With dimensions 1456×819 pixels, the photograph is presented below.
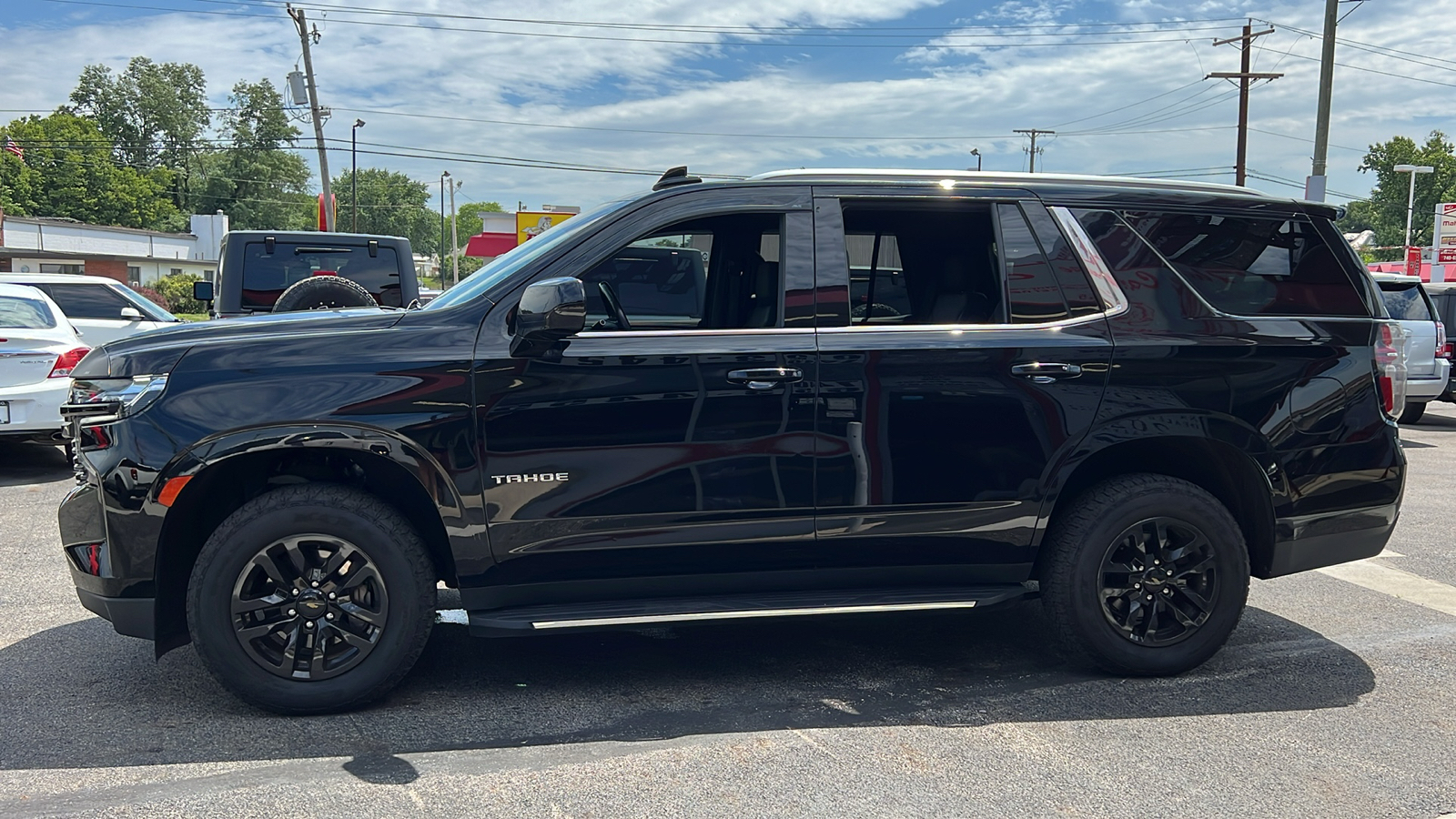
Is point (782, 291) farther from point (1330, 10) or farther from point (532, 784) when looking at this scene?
point (1330, 10)

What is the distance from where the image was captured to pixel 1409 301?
1311cm

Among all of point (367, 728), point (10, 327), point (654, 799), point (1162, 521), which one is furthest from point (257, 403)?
point (10, 327)

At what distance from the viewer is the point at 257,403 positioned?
3641 mm

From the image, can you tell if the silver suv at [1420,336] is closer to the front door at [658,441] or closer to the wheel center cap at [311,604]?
the front door at [658,441]

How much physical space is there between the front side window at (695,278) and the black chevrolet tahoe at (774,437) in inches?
1.1

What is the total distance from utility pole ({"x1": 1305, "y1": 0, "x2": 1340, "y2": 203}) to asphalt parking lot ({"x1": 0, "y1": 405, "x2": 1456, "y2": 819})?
20008mm

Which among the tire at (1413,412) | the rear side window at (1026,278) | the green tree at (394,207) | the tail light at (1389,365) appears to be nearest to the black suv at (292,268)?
the rear side window at (1026,278)

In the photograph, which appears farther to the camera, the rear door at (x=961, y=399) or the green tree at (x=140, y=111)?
the green tree at (x=140, y=111)

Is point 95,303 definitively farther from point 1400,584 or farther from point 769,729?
point 1400,584

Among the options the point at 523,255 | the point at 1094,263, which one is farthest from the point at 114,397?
the point at 1094,263

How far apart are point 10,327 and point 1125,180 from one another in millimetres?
8777

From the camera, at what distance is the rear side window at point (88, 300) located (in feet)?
35.9

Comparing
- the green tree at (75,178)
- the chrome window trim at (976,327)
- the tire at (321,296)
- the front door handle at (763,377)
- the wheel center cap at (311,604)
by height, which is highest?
the green tree at (75,178)

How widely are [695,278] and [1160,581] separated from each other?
7.73 feet
